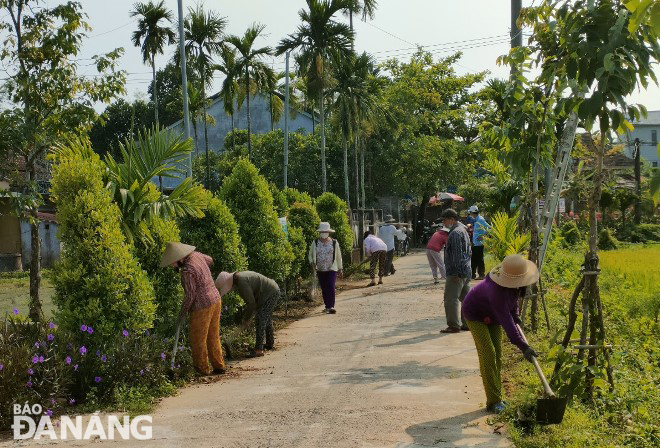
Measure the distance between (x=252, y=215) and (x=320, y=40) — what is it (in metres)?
15.2

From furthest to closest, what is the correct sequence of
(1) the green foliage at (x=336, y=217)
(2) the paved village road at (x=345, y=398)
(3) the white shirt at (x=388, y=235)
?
(1) the green foliage at (x=336, y=217) → (3) the white shirt at (x=388, y=235) → (2) the paved village road at (x=345, y=398)

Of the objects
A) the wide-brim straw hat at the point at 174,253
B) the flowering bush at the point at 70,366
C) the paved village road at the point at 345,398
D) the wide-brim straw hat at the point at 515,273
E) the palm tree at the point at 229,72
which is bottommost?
the paved village road at the point at 345,398

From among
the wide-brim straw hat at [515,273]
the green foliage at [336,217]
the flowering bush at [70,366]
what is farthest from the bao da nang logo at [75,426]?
the green foliage at [336,217]

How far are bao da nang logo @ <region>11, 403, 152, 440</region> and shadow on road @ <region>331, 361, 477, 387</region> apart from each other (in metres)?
2.47

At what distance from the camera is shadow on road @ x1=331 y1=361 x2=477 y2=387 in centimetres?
891

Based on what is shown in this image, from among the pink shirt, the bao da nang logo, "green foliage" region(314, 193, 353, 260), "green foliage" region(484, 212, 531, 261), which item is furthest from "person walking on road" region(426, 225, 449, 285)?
the bao da nang logo

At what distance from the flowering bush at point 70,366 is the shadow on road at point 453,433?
3.14 metres

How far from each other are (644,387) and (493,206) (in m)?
11.5

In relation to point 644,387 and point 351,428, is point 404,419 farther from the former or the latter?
point 644,387

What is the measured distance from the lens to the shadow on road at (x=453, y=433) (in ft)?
21.3

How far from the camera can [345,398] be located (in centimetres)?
809

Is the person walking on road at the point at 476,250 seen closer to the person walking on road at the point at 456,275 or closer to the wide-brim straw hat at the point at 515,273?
the person walking on road at the point at 456,275

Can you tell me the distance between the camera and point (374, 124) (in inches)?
1347

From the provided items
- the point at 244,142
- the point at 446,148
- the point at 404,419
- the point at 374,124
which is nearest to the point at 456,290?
the point at 404,419
